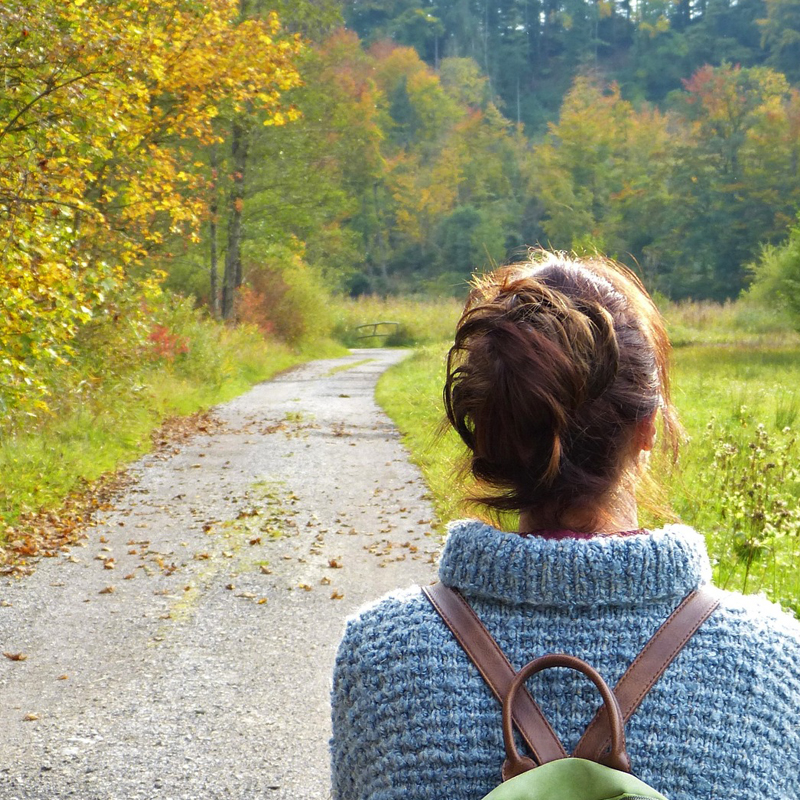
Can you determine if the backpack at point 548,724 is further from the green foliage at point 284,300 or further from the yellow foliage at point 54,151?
the green foliage at point 284,300

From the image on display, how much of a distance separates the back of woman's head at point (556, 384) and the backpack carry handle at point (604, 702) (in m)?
0.28

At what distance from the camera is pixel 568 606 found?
135 cm

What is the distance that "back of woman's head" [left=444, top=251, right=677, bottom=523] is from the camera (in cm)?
136

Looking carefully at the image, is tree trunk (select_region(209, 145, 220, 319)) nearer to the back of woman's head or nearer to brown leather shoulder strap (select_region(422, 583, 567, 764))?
the back of woman's head

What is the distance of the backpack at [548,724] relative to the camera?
3.86ft

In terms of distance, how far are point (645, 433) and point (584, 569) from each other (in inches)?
10.0

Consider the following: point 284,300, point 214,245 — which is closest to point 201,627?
point 214,245

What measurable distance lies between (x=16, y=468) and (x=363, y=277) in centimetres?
6625

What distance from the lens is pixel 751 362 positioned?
75.6 ft

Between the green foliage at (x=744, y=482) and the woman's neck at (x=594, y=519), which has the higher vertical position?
the woman's neck at (x=594, y=519)

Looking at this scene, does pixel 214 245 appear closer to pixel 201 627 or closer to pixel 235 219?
pixel 235 219

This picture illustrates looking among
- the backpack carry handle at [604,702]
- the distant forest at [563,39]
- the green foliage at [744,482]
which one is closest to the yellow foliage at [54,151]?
the green foliage at [744,482]

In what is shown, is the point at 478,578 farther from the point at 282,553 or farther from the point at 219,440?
the point at 219,440

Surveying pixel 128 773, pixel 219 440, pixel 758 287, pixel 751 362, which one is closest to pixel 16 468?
pixel 219 440
